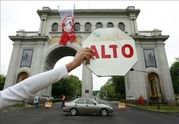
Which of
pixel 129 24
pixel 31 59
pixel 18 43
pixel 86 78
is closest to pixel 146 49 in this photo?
pixel 129 24

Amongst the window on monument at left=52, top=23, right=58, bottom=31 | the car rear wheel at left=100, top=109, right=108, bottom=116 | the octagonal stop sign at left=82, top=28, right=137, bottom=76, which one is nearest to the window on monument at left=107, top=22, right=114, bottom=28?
the window on monument at left=52, top=23, right=58, bottom=31

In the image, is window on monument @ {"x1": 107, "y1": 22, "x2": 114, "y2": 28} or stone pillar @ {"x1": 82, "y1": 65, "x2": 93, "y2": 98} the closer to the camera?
stone pillar @ {"x1": 82, "y1": 65, "x2": 93, "y2": 98}

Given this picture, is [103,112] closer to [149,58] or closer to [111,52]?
[111,52]

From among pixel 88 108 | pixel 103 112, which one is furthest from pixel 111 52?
pixel 103 112

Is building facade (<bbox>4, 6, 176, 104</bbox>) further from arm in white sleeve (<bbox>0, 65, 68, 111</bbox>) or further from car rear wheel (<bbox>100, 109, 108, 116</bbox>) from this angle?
arm in white sleeve (<bbox>0, 65, 68, 111</bbox>)

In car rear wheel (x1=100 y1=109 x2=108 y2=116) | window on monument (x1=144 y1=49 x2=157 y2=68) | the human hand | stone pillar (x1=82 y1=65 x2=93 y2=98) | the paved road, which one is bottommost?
the paved road

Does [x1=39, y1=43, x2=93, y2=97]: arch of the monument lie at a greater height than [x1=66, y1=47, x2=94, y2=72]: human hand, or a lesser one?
greater

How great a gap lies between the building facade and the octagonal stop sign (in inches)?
768

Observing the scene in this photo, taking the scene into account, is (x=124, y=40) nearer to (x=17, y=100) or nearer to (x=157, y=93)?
(x=17, y=100)

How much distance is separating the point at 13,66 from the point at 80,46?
1206 centimetres

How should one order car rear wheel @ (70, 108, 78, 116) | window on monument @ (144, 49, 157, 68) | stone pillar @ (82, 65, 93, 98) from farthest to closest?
window on monument @ (144, 49, 157, 68), stone pillar @ (82, 65, 93, 98), car rear wheel @ (70, 108, 78, 116)

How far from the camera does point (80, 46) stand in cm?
2208

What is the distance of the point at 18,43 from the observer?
895 inches

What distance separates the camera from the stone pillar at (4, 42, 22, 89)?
67.8ft
